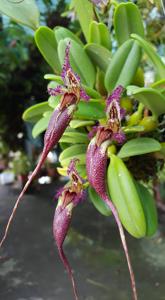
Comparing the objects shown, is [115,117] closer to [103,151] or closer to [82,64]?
[103,151]

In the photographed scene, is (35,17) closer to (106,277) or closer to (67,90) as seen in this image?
(67,90)

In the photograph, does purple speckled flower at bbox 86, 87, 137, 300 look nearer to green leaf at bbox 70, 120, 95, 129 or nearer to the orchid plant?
the orchid plant

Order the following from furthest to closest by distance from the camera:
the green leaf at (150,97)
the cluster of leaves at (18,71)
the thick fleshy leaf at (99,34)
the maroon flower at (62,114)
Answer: the cluster of leaves at (18,71)
the thick fleshy leaf at (99,34)
the green leaf at (150,97)
the maroon flower at (62,114)

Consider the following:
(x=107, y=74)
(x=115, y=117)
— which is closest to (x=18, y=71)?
(x=107, y=74)

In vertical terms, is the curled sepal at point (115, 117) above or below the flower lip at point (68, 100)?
below

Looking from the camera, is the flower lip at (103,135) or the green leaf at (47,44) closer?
the flower lip at (103,135)

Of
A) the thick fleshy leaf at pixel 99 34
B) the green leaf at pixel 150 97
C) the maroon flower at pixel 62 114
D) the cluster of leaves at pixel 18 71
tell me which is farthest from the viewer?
the cluster of leaves at pixel 18 71

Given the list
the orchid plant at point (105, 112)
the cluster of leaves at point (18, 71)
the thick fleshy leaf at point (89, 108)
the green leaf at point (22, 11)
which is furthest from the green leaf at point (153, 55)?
the cluster of leaves at point (18, 71)

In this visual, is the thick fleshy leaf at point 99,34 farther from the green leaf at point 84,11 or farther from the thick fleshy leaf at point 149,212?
the thick fleshy leaf at point 149,212
